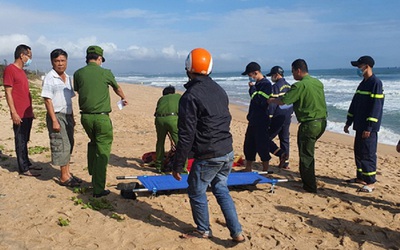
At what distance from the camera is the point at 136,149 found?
920cm

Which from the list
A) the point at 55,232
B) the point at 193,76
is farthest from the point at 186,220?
the point at 193,76

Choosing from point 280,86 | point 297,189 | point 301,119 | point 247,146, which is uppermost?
point 280,86

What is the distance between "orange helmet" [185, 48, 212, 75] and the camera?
3705mm

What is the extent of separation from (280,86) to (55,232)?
15.2ft

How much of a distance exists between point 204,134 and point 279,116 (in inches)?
148

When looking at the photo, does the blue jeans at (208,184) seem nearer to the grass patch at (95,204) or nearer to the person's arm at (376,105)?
the grass patch at (95,204)

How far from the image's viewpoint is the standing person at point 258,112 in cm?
634

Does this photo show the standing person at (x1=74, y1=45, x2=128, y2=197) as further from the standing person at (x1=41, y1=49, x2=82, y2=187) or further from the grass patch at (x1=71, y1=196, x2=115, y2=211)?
the standing person at (x1=41, y1=49, x2=82, y2=187)

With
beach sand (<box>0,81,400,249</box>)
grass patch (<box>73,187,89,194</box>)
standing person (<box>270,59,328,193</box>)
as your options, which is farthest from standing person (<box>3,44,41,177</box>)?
standing person (<box>270,59,328,193</box>)

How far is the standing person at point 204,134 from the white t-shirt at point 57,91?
258cm

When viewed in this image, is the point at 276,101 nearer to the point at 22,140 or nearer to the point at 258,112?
the point at 258,112

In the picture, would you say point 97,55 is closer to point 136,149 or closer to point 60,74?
point 60,74

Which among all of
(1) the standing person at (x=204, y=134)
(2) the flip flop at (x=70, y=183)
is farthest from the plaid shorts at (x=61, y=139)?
(1) the standing person at (x=204, y=134)

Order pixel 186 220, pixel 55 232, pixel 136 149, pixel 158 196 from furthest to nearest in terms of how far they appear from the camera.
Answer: pixel 136 149 → pixel 158 196 → pixel 186 220 → pixel 55 232
